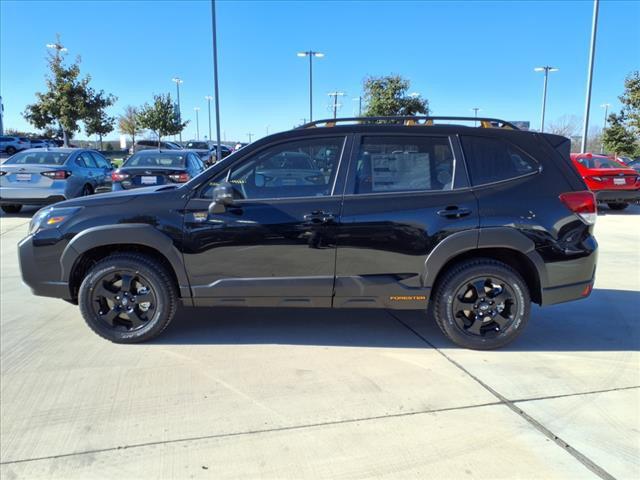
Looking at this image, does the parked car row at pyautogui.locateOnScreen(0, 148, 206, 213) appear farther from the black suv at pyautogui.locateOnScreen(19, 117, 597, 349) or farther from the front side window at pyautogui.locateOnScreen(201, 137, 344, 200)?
the front side window at pyautogui.locateOnScreen(201, 137, 344, 200)

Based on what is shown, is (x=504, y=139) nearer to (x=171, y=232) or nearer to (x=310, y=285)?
(x=310, y=285)

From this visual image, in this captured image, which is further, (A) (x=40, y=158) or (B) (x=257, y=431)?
(A) (x=40, y=158)

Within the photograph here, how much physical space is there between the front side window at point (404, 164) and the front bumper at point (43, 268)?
8.32 ft

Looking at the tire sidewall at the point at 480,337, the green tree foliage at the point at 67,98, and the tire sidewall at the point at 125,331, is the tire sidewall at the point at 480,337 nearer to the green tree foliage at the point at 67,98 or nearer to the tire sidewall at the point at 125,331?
the tire sidewall at the point at 125,331

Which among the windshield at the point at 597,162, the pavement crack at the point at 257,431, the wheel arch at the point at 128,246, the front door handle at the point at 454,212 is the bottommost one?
the pavement crack at the point at 257,431

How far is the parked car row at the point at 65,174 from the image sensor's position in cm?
1030

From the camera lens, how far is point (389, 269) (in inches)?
153

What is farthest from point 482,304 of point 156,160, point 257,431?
point 156,160

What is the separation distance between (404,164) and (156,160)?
8463 millimetres

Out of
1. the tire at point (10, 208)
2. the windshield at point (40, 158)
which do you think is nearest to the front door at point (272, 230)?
the windshield at point (40, 158)

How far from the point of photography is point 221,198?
3.74 metres

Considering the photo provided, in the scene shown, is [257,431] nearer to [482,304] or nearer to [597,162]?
[482,304]

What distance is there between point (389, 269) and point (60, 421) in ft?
8.12

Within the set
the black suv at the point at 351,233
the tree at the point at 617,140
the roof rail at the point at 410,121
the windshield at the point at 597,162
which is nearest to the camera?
the black suv at the point at 351,233
